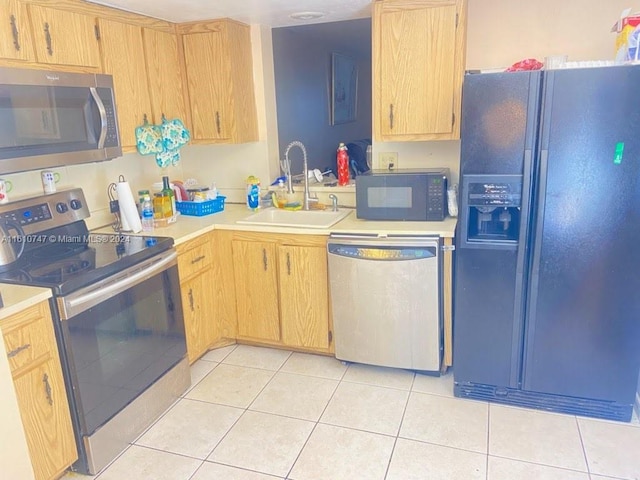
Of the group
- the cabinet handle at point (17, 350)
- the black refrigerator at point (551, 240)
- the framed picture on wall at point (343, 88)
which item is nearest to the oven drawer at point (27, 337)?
the cabinet handle at point (17, 350)

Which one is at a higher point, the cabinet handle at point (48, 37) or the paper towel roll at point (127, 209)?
the cabinet handle at point (48, 37)

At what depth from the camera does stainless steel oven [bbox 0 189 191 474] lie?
1936mm

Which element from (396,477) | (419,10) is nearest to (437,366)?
(396,477)

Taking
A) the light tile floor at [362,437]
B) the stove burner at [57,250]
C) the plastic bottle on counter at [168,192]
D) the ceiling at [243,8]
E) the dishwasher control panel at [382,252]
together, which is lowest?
the light tile floor at [362,437]

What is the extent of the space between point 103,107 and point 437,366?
6.86 ft

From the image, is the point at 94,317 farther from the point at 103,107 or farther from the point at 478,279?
the point at 478,279

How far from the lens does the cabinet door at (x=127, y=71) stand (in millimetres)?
2482

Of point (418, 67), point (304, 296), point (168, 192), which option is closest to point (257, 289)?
point (304, 296)

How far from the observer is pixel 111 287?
2068 millimetres

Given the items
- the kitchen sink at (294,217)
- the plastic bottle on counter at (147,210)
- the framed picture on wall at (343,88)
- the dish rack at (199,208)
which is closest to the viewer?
the plastic bottle on counter at (147,210)

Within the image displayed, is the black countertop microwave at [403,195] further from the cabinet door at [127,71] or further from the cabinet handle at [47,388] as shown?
the cabinet handle at [47,388]

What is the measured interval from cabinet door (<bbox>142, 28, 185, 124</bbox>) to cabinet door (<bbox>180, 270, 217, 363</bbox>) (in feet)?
3.16

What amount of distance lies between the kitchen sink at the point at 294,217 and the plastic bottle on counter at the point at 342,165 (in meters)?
0.24

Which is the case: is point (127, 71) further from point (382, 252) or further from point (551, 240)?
point (551, 240)
